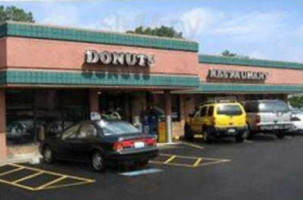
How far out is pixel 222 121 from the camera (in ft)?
87.0

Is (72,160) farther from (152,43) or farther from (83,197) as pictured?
(152,43)

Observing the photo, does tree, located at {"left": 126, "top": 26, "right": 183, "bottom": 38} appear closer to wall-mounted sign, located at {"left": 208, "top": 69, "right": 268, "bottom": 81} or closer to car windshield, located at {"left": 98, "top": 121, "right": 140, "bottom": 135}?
wall-mounted sign, located at {"left": 208, "top": 69, "right": 268, "bottom": 81}

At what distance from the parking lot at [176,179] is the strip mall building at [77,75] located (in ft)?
10.5

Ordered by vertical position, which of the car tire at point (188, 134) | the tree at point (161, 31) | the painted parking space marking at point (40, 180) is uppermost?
the tree at point (161, 31)

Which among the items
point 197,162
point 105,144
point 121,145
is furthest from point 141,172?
point 197,162

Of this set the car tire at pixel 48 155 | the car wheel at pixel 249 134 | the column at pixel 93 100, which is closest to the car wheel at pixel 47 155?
the car tire at pixel 48 155

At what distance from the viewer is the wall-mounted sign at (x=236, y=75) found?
31.7 meters

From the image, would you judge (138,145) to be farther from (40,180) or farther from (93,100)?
(93,100)

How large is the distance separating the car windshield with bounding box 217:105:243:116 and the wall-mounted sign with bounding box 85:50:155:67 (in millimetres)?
4181

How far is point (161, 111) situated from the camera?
29.1 metres

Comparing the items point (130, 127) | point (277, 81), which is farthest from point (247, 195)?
point (277, 81)

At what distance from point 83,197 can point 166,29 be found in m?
75.2

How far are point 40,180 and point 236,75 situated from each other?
1930 cm

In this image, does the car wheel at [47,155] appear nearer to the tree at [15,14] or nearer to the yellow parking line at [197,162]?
the yellow parking line at [197,162]
